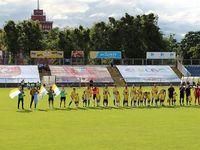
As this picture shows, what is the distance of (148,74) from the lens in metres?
80.2

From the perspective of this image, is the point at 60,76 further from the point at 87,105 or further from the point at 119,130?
the point at 119,130

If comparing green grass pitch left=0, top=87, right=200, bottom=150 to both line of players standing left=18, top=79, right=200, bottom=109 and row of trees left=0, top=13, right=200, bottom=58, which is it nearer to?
line of players standing left=18, top=79, right=200, bottom=109

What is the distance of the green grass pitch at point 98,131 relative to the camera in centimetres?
1656

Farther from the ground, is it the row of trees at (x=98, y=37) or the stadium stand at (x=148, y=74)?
the row of trees at (x=98, y=37)

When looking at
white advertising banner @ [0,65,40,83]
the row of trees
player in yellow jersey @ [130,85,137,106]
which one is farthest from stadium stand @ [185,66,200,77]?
player in yellow jersey @ [130,85,137,106]

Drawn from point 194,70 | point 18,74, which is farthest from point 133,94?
point 194,70

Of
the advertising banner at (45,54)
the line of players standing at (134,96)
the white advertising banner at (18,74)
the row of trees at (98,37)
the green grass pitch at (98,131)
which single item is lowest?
the green grass pitch at (98,131)

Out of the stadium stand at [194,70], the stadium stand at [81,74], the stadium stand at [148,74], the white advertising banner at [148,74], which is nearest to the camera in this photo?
the stadium stand at [81,74]

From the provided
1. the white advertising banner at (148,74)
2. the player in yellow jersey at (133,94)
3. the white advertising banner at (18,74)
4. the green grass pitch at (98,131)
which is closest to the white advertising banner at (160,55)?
the white advertising banner at (148,74)

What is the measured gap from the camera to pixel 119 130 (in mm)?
20797

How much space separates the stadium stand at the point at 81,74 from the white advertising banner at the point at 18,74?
3.19 meters

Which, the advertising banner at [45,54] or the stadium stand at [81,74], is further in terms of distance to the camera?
the advertising banner at [45,54]

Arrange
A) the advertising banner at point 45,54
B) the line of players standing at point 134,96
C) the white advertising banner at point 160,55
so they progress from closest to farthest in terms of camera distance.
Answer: the line of players standing at point 134,96 < the advertising banner at point 45,54 < the white advertising banner at point 160,55

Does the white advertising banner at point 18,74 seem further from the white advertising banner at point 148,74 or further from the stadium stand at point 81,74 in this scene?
the white advertising banner at point 148,74
